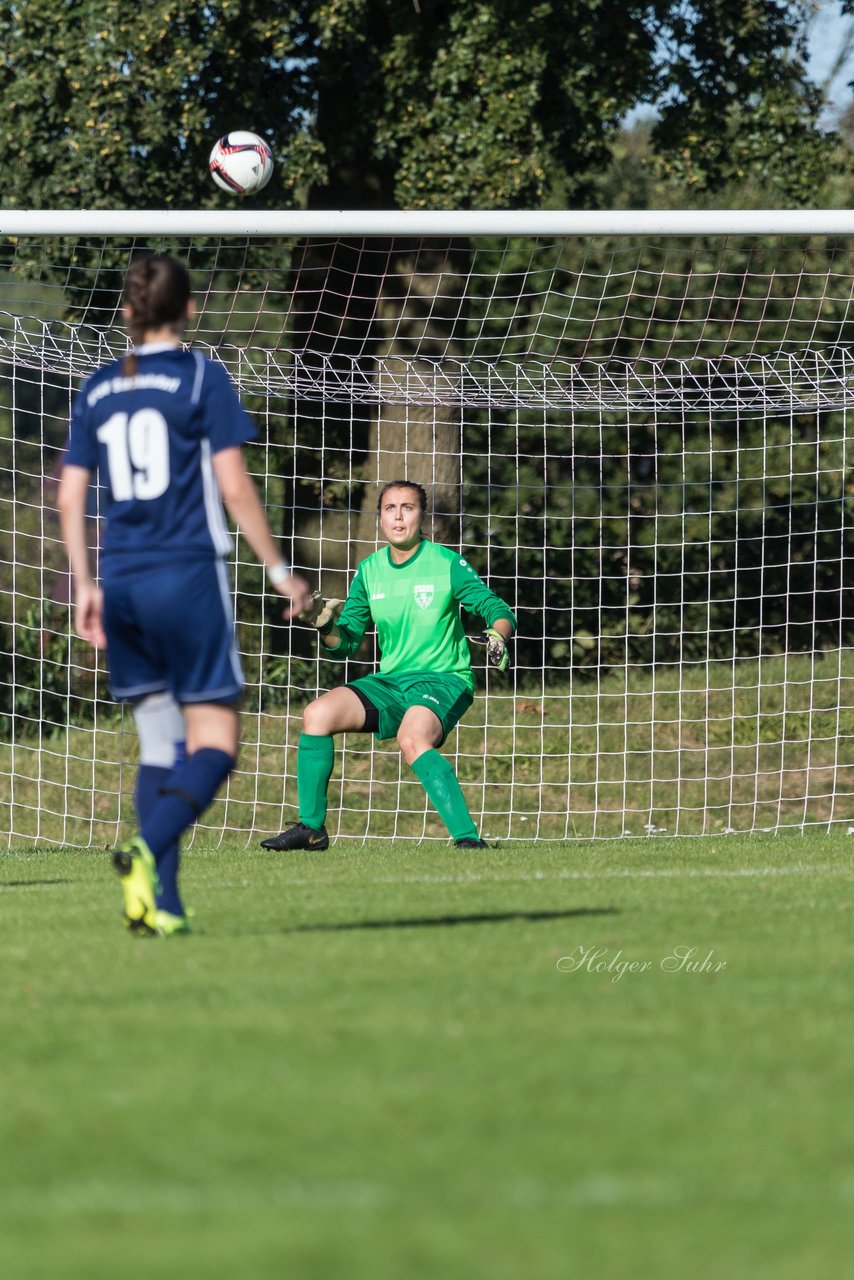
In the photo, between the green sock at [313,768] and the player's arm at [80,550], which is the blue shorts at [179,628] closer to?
the player's arm at [80,550]

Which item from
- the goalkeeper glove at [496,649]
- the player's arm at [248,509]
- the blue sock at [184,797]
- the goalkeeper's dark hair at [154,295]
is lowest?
the blue sock at [184,797]

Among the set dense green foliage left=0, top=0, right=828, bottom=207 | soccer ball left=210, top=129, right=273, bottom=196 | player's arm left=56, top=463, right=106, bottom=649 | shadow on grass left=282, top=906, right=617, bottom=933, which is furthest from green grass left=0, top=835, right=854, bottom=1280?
dense green foliage left=0, top=0, right=828, bottom=207

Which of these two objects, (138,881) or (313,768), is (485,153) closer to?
(313,768)

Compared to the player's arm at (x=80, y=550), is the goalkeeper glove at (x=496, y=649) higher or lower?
lower

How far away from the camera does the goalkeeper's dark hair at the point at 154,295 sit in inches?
191

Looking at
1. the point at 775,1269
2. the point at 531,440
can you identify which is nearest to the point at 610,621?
the point at 531,440

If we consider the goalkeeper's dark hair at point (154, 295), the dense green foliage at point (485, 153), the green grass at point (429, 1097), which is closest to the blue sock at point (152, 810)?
the green grass at point (429, 1097)

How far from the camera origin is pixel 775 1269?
87.8 inches

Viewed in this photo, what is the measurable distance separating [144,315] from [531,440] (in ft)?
36.9

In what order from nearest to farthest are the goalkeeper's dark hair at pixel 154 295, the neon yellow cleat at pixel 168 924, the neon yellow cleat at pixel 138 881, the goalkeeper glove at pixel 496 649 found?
the neon yellow cleat at pixel 138 881, the goalkeeper's dark hair at pixel 154 295, the neon yellow cleat at pixel 168 924, the goalkeeper glove at pixel 496 649

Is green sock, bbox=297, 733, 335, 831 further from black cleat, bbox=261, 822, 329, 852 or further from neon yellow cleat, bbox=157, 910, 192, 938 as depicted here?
neon yellow cleat, bbox=157, 910, 192, 938

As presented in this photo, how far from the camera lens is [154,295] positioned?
15.9 feet

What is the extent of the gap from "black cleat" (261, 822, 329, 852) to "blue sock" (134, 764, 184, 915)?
10.6ft

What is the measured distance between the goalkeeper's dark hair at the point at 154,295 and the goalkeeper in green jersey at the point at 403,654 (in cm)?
331
